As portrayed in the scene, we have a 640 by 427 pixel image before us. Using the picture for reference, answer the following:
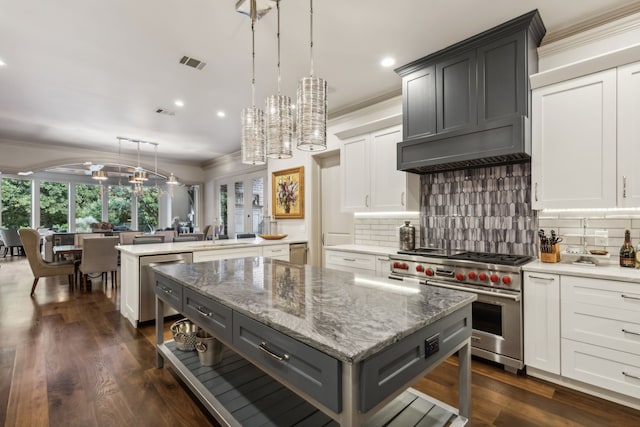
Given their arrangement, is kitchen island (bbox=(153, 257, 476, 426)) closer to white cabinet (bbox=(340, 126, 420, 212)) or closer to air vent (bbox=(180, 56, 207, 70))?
white cabinet (bbox=(340, 126, 420, 212))

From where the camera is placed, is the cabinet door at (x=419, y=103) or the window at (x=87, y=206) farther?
the window at (x=87, y=206)

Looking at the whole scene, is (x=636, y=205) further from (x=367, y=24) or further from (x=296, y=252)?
(x=296, y=252)

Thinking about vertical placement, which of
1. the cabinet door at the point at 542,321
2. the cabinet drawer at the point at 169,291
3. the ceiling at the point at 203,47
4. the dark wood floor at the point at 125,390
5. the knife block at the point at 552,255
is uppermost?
the ceiling at the point at 203,47

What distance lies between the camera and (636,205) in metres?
2.10

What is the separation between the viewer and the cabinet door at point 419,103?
3.00m

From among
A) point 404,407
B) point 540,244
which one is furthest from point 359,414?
point 540,244

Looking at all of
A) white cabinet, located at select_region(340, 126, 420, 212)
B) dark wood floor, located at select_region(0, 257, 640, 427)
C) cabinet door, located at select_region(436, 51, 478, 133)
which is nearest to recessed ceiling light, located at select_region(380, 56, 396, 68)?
cabinet door, located at select_region(436, 51, 478, 133)

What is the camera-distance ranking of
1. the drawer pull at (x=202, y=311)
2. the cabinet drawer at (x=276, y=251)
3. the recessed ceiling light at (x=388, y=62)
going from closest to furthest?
the drawer pull at (x=202, y=311)
the recessed ceiling light at (x=388, y=62)
the cabinet drawer at (x=276, y=251)

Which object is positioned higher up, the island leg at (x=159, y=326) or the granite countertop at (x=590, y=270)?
the granite countertop at (x=590, y=270)

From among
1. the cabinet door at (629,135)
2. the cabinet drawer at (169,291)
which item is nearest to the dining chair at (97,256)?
the cabinet drawer at (169,291)

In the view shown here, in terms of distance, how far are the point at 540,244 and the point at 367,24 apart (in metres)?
2.33

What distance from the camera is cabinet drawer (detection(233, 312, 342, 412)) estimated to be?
3.12 ft

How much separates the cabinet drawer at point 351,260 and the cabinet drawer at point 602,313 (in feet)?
5.77

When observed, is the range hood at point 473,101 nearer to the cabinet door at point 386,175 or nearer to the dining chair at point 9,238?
the cabinet door at point 386,175
